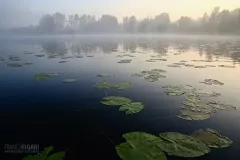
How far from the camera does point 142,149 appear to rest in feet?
13.1

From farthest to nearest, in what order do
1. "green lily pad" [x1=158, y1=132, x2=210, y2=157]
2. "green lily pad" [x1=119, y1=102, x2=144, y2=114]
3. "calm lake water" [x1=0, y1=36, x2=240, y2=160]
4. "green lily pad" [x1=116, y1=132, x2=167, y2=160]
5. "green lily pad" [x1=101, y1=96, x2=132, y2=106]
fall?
1. "green lily pad" [x1=101, y1=96, x2=132, y2=106]
2. "green lily pad" [x1=119, y1=102, x2=144, y2=114]
3. "calm lake water" [x1=0, y1=36, x2=240, y2=160]
4. "green lily pad" [x1=158, y1=132, x2=210, y2=157]
5. "green lily pad" [x1=116, y1=132, x2=167, y2=160]

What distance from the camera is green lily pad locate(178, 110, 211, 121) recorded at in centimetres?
579

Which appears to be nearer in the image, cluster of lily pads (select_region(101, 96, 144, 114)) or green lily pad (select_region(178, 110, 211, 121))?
green lily pad (select_region(178, 110, 211, 121))

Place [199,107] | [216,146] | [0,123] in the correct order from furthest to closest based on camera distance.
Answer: [199,107], [0,123], [216,146]

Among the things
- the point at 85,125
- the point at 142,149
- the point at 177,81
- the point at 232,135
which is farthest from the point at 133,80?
the point at 142,149

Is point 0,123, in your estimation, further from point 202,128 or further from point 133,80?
point 133,80

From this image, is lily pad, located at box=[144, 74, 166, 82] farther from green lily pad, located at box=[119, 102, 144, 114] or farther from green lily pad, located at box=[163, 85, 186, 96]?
green lily pad, located at box=[119, 102, 144, 114]

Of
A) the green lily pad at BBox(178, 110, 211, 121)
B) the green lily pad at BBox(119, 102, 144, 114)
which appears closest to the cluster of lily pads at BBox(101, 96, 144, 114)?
the green lily pad at BBox(119, 102, 144, 114)

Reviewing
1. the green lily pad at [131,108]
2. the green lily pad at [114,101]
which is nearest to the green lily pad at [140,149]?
the green lily pad at [131,108]

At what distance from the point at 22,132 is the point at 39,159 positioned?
1828mm

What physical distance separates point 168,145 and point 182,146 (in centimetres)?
30

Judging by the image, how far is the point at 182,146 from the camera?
4.22 meters

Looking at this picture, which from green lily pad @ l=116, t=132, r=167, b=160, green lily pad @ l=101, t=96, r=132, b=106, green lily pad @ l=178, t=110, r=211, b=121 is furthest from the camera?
green lily pad @ l=101, t=96, r=132, b=106

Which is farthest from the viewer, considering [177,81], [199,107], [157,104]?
[177,81]
